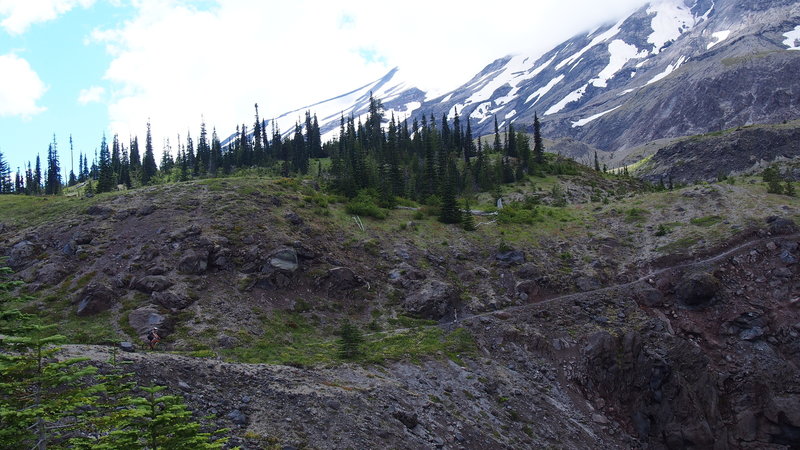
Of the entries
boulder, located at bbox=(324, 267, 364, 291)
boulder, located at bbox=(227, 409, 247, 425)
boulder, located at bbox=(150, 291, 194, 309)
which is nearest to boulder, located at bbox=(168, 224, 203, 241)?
boulder, located at bbox=(150, 291, 194, 309)

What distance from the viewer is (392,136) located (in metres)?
113

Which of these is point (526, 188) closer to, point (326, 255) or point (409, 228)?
point (409, 228)

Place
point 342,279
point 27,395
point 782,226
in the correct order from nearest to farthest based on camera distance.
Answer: point 27,395, point 342,279, point 782,226

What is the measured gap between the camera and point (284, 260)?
1689 inches

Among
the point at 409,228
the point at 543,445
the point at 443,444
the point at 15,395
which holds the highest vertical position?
the point at 409,228

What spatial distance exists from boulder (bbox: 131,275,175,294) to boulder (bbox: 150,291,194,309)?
79 centimetres

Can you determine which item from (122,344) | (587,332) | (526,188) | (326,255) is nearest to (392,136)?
(526,188)

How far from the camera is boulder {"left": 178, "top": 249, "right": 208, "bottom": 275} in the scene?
3956cm

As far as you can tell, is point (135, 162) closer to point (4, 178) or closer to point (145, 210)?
point (4, 178)

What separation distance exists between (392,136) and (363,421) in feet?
307

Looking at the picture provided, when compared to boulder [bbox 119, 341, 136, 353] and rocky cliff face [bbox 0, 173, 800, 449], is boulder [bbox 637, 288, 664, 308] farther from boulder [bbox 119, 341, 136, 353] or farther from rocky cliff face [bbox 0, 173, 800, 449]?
boulder [bbox 119, 341, 136, 353]

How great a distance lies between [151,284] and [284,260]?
35.6ft

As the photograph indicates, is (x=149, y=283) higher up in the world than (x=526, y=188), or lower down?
lower down

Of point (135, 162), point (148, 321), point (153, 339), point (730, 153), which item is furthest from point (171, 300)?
point (730, 153)
